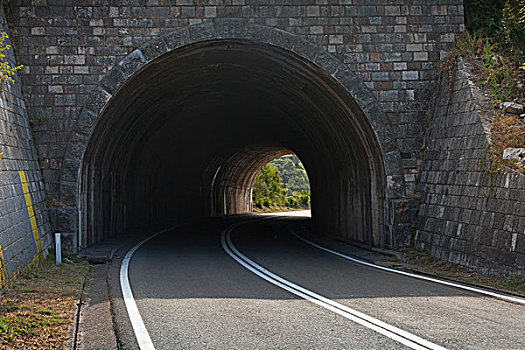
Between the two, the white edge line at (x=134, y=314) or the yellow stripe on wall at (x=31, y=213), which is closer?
the white edge line at (x=134, y=314)

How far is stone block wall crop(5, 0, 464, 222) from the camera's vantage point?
1416 centimetres

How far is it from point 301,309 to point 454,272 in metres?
4.52

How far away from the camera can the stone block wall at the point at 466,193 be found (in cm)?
977

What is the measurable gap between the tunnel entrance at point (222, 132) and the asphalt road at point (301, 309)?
367 centimetres

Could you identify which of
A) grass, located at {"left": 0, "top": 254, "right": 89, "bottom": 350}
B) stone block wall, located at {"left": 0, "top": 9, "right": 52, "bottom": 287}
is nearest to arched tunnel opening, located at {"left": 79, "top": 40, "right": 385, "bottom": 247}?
stone block wall, located at {"left": 0, "top": 9, "right": 52, "bottom": 287}

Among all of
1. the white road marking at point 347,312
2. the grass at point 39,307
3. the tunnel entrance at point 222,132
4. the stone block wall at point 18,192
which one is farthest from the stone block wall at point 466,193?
the stone block wall at point 18,192

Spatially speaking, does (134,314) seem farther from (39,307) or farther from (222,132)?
(222,132)

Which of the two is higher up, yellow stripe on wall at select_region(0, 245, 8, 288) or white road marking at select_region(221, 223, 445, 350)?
yellow stripe on wall at select_region(0, 245, 8, 288)

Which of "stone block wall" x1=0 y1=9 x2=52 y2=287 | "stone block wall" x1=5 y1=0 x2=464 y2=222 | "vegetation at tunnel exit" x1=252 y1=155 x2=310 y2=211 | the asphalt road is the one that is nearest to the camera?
the asphalt road

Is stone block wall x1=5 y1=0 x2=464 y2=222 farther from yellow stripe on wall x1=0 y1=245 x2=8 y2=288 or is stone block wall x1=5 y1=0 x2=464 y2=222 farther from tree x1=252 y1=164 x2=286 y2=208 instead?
tree x1=252 y1=164 x2=286 y2=208

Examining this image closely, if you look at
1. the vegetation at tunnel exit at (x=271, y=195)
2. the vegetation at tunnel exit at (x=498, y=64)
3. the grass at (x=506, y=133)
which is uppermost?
the vegetation at tunnel exit at (x=498, y=64)

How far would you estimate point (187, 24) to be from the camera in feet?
46.7

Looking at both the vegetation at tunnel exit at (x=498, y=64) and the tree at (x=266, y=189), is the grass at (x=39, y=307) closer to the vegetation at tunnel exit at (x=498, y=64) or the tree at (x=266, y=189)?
the vegetation at tunnel exit at (x=498, y=64)

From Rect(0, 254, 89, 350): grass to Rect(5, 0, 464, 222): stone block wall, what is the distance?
12.1 ft
